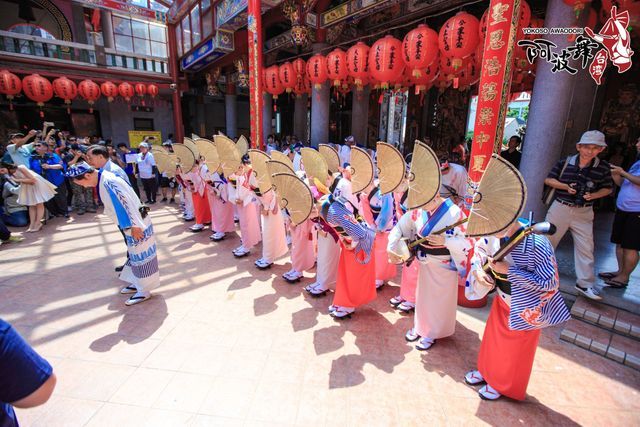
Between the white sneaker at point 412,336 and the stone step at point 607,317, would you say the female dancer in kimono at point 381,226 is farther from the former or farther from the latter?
the stone step at point 607,317

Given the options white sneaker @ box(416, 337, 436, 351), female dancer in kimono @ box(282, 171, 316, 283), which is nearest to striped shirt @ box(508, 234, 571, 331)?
white sneaker @ box(416, 337, 436, 351)

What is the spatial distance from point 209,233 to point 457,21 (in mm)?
6116

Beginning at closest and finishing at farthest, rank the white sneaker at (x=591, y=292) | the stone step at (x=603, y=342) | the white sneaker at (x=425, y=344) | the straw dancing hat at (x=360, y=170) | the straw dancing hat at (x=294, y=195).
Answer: the stone step at (x=603, y=342), the white sneaker at (x=425, y=344), the straw dancing hat at (x=294, y=195), the white sneaker at (x=591, y=292), the straw dancing hat at (x=360, y=170)

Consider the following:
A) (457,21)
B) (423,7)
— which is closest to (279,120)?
(423,7)

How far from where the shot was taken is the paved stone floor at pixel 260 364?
2.46 metres

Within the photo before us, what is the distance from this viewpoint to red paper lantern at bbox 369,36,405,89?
5774 millimetres

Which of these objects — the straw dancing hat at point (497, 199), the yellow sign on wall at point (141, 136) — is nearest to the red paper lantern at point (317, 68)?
the straw dancing hat at point (497, 199)

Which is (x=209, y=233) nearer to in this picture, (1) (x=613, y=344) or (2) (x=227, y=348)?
(2) (x=227, y=348)

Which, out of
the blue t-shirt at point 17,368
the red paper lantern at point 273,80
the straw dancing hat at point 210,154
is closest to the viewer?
the blue t-shirt at point 17,368

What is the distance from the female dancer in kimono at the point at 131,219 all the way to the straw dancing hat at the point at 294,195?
174 centimetres

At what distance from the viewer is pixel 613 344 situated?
3.16m

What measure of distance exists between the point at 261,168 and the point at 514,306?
11.9ft

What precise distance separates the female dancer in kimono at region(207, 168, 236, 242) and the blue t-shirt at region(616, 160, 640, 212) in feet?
19.6

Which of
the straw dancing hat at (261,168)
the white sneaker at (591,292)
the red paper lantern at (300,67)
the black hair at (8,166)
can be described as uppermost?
the red paper lantern at (300,67)
